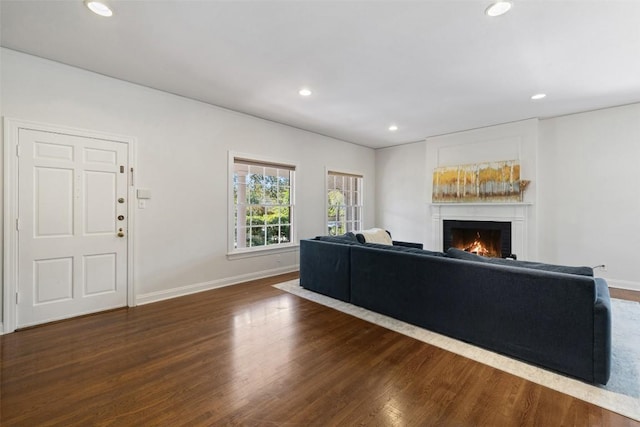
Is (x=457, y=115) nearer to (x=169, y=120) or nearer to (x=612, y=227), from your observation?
(x=612, y=227)

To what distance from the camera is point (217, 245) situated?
4.31 m

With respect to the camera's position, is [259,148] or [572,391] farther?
[259,148]

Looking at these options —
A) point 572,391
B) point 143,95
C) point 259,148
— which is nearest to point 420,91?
point 259,148

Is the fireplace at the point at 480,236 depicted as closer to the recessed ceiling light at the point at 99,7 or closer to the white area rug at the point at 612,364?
the white area rug at the point at 612,364

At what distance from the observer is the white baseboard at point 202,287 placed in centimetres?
361

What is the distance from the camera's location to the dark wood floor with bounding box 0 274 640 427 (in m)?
1.65

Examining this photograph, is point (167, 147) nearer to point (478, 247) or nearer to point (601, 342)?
point (601, 342)

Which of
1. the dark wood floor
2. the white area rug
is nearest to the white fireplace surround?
the white area rug

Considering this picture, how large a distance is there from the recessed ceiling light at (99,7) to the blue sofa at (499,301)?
3233 mm

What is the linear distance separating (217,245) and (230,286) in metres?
0.68

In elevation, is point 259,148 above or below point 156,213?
above

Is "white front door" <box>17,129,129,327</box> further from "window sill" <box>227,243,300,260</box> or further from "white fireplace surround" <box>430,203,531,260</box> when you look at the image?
"white fireplace surround" <box>430,203,531,260</box>

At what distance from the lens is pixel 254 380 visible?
200 centimetres

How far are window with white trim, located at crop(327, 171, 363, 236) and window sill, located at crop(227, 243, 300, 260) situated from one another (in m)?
1.14
